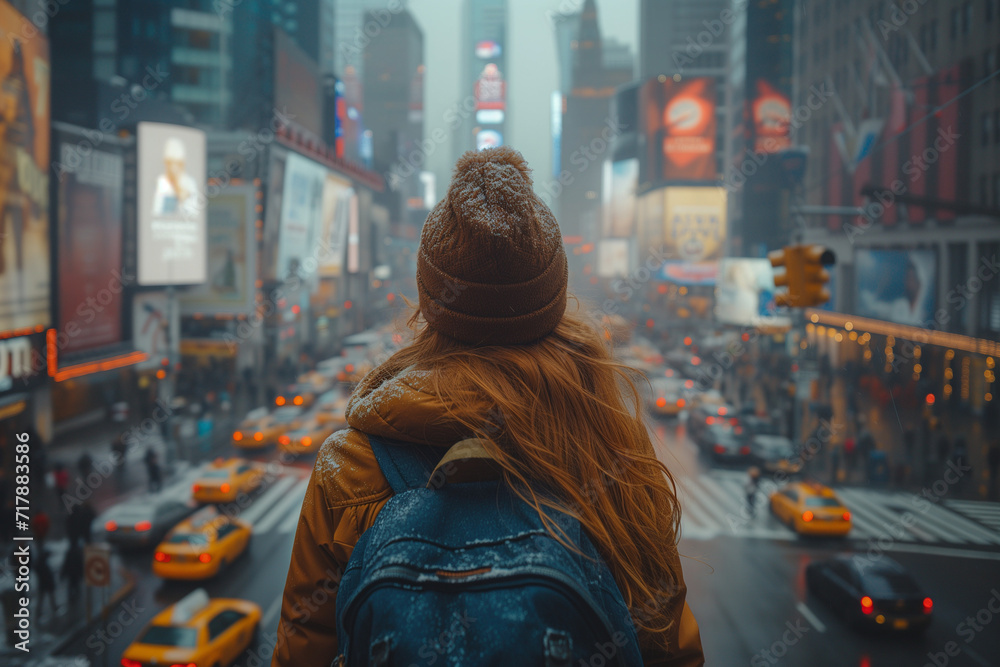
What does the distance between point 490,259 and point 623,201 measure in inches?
4360

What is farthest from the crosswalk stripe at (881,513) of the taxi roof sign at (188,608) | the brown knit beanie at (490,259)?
the brown knit beanie at (490,259)

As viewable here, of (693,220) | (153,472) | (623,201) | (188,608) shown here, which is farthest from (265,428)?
(623,201)

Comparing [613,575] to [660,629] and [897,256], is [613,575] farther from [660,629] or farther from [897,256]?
[897,256]

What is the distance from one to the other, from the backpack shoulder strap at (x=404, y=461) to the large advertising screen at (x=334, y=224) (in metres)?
50.9

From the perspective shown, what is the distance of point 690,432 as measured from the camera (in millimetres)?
26172

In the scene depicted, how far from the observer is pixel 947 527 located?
47.8ft

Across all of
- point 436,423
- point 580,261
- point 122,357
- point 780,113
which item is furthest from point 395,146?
point 436,423

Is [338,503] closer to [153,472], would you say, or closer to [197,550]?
[197,550]

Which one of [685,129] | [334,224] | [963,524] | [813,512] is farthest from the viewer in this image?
[685,129]

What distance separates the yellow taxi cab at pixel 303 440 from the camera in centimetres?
2286

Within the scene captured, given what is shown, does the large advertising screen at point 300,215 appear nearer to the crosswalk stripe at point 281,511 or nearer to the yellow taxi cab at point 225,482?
the yellow taxi cab at point 225,482

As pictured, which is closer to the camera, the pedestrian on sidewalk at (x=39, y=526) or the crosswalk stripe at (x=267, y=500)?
the pedestrian on sidewalk at (x=39, y=526)

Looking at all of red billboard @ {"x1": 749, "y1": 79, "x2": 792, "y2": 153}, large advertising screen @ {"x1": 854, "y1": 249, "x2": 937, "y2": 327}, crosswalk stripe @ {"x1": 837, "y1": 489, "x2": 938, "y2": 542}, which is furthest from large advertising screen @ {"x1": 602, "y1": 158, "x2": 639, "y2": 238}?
crosswalk stripe @ {"x1": 837, "y1": 489, "x2": 938, "y2": 542}

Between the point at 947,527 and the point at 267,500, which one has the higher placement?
the point at 947,527
